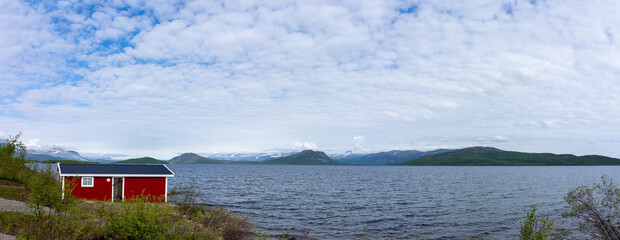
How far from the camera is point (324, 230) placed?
36.2m

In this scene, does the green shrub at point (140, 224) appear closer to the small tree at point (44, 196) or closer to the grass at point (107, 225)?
the grass at point (107, 225)

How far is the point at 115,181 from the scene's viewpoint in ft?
139

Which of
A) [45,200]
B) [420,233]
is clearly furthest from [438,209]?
[45,200]

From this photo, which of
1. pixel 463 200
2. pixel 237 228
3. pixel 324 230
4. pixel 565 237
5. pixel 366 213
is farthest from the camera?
pixel 463 200

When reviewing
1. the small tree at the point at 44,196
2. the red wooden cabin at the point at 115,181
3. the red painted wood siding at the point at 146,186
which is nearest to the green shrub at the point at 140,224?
the small tree at the point at 44,196

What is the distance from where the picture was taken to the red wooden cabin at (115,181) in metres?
39.7

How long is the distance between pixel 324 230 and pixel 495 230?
1794cm

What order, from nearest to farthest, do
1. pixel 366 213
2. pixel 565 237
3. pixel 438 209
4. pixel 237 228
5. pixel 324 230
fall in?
pixel 237 228, pixel 565 237, pixel 324 230, pixel 366 213, pixel 438 209

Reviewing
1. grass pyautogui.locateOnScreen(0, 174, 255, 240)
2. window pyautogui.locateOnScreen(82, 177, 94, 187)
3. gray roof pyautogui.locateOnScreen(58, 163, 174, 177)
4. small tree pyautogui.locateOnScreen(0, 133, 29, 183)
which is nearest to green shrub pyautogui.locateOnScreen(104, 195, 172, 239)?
grass pyautogui.locateOnScreen(0, 174, 255, 240)

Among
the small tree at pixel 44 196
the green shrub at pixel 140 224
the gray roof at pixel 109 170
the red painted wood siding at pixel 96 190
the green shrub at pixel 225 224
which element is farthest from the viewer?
the gray roof at pixel 109 170

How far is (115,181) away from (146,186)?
372cm

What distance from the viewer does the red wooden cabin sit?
130 ft

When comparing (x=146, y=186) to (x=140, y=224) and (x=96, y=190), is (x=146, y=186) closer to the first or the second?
(x=96, y=190)

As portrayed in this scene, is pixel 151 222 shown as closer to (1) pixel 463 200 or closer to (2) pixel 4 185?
(2) pixel 4 185
